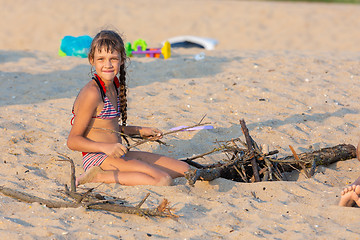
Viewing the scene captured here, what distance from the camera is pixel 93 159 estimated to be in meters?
3.66

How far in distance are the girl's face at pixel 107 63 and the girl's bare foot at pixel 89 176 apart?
0.71m

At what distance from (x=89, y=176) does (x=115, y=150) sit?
358mm

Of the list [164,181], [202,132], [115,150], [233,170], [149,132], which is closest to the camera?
[115,150]

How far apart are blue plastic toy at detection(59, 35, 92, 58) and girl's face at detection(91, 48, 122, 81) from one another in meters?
3.96

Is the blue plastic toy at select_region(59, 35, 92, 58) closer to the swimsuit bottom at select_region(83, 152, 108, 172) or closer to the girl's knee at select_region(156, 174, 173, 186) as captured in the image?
the swimsuit bottom at select_region(83, 152, 108, 172)

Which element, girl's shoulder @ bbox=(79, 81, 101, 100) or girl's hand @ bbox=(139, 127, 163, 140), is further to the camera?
girl's hand @ bbox=(139, 127, 163, 140)

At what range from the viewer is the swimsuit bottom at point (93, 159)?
364 centimetres

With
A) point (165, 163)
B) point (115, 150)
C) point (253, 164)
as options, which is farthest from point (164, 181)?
point (253, 164)

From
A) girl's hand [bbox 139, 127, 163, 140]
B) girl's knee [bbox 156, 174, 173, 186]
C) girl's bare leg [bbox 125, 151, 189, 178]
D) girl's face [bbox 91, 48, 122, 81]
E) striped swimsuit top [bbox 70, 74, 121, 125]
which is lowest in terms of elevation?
girl's knee [bbox 156, 174, 173, 186]

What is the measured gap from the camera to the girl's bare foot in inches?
141

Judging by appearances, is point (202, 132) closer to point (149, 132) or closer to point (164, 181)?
point (149, 132)

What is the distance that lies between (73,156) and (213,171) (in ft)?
4.44

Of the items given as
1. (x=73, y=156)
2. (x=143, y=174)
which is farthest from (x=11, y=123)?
(x=143, y=174)

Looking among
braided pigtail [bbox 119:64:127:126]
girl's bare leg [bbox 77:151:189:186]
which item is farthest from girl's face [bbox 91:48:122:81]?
girl's bare leg [bbox 77:151:189:186]
